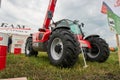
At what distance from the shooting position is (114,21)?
801 centimetres

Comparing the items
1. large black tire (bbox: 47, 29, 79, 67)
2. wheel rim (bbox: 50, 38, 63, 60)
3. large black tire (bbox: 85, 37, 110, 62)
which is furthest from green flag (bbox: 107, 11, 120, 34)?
wheel rim (bbox: 50, 38, 63, 60)

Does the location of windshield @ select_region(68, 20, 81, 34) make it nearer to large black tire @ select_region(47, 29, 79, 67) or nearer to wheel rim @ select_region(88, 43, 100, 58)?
wheel rim @ select_region(88, 43, 100, 58)

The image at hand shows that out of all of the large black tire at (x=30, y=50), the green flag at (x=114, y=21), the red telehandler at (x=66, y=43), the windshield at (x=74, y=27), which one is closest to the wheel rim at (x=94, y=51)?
the red telehandler at (x=66, y=43)

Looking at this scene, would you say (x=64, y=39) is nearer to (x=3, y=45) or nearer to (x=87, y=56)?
(x=3, y=45)

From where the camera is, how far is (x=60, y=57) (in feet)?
22.4

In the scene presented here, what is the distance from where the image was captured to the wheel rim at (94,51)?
8805 mm

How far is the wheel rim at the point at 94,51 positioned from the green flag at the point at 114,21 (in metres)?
0.97

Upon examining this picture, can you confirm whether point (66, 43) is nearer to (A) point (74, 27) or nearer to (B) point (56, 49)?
(B) point (56, 49)

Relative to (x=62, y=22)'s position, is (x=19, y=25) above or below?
above

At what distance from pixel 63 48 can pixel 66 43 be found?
0.58 feet

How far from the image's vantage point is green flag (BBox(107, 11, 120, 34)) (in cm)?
792

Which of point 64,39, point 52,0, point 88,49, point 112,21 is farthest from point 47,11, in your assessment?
point 64,39

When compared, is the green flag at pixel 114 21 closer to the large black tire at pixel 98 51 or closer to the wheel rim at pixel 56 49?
the large black tire at pixel 98 51

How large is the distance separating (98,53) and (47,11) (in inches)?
122
